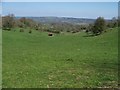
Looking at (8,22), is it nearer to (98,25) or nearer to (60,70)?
(98,25)

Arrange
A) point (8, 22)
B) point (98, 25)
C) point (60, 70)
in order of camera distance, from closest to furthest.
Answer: point (60, 70), point (98, 25), point (8, 22)

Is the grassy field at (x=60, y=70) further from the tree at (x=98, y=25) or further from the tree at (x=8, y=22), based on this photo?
the tree at (x=8, y=22)

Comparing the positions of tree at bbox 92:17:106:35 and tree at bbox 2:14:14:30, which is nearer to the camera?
tree at bbox 92:17:106:35

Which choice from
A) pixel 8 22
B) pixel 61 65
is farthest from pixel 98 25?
pixel 61 65

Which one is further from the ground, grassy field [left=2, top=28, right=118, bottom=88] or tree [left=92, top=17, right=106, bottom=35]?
tree [left=92, top=17, right=106, bottom=35]

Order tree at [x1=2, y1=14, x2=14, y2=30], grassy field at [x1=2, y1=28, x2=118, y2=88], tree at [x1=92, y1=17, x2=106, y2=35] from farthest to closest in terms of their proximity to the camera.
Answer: tree at [x1=2, y1=14, x2=14, y2=30] → tree at [x1=92, y1=17, x2=106, y2=35] → grassy field at [x1=2, y1=28, x2=118, y2=88]

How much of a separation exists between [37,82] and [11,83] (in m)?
A: 1.04

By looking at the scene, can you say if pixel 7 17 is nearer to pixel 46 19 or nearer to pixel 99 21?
pixel 99 21

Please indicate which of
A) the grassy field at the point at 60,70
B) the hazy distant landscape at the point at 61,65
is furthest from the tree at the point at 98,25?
the grassy field at the point at 60,70

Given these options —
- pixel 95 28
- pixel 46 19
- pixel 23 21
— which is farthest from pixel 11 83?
pixel 46 19

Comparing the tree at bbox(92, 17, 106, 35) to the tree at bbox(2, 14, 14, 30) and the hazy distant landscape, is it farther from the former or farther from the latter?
the tree at bbox(2, 14, 14, 30)

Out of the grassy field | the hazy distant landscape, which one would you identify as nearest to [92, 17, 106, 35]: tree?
the hazy distant landscape

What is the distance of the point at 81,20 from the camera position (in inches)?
7205

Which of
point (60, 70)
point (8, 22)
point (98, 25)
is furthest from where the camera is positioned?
point (8, 22)
